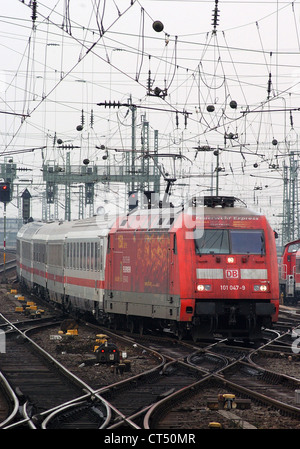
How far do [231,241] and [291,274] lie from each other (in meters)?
24.3

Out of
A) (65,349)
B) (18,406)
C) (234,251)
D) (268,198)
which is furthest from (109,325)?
(268,198)

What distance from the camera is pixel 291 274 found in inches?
1671

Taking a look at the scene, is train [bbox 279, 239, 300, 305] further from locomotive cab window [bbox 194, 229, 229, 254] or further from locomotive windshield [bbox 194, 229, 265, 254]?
locomotive cab window [bbox 194, 229, 229, 254]

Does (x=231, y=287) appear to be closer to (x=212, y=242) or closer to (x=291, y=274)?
(x=212, y=242)

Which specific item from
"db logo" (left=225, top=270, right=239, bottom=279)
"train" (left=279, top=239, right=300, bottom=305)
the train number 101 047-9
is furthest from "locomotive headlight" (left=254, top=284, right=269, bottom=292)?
"train" (left=279, top=239, right=300, bottom=305)

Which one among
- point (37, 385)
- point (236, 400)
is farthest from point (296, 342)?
point (236, 400)

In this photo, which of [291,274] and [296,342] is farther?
[291,274]

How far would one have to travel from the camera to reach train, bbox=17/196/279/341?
60.6 ft

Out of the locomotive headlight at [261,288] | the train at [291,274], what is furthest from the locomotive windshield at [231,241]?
the train at [291,274]

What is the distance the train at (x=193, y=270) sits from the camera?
1848cm

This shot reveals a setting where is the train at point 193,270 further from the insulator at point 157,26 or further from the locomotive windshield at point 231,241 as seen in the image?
the insulator at point 157,26
